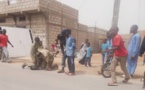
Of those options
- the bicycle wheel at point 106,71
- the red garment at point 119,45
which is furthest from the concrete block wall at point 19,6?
the red garment at point 119,45

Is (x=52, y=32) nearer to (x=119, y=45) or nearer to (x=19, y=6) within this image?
(x=19, y=6)

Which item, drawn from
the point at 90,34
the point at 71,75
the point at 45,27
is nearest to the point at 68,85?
the point at 71,75

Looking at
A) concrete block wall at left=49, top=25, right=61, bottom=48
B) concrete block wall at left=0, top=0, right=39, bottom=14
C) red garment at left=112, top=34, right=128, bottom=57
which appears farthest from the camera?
concrete block wall at left=49, top=25, right=61, bottom=48

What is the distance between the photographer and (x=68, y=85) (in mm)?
7094

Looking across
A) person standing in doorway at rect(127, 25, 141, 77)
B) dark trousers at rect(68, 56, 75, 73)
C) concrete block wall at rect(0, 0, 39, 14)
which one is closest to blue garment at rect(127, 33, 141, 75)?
person standing in doorway at rect(127, 25, 141, 77)

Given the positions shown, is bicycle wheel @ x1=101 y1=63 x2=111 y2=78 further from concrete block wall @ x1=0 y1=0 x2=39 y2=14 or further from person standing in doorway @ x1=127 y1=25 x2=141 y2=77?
concrete block wall @ x1=0 y1=0 x2=39 y2=14

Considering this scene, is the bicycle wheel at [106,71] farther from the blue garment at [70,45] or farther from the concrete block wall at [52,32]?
the concrete block wall at [52,32]

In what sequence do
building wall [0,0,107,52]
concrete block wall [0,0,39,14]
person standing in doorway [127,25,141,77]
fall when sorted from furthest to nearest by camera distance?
building wall [0,0,107,52] < concrete block wall [0,0,39,14] < person standing in doorway [127,25,141,77]

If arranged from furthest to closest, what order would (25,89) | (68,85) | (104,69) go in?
1. (104,69)
2. (68,85)
3. (25,89)

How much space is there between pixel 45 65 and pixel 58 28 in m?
12.1

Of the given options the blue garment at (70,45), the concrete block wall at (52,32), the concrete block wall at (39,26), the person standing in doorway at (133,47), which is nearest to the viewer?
the person standing in doorway at (133,47)

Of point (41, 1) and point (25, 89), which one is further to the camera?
point (41, 1)

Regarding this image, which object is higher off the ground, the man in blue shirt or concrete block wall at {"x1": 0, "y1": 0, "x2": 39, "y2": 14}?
concrete block wall at {"x1": 0, "y1": 0, "x2": 39, "y2": 14}

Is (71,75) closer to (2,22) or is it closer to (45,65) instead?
(45,65)
